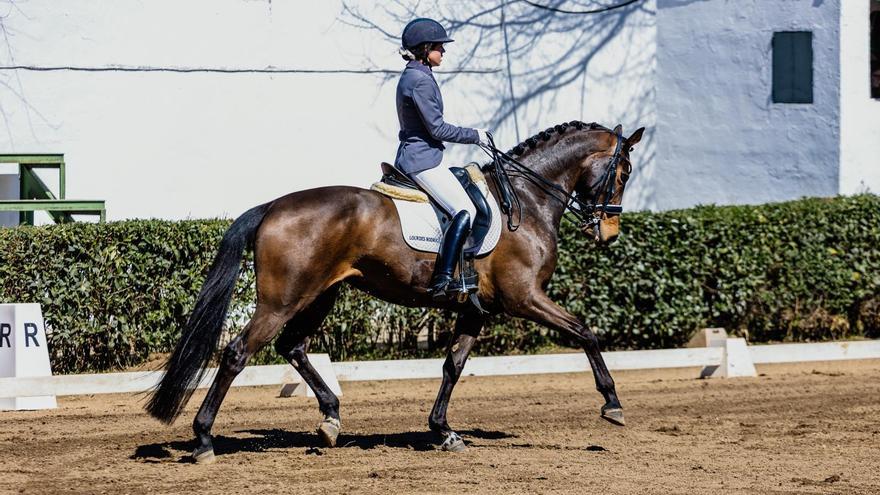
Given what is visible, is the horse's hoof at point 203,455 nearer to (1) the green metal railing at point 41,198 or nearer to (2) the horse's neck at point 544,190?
(2) the horse's neck at point 544,190

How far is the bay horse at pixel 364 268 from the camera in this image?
7984mm

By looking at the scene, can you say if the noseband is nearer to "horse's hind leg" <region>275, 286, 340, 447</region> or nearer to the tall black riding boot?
the tall black riding boot

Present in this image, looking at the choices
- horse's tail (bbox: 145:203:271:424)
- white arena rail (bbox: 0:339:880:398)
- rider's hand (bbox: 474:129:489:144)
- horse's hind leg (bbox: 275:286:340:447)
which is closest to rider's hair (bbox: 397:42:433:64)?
rider's hand (bbox: 474:129:489:144)

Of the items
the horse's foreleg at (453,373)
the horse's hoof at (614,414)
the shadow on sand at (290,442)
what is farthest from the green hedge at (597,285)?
the horse's hoof at (614,414)

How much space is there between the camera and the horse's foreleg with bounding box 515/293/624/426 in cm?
848

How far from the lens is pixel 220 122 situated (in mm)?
14734

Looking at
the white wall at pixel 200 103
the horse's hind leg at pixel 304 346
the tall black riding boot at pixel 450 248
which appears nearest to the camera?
the tall black riding boot at pixel 450 248

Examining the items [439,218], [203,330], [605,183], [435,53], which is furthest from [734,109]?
[203,330]

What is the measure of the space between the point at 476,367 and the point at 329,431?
Result: 3.39 meters

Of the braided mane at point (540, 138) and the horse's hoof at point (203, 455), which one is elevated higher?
the braided mane at point (540, 138)

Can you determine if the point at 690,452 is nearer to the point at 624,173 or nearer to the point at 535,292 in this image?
the point at 535,292

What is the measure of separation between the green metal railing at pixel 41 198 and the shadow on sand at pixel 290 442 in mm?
4964

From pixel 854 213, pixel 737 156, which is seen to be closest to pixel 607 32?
pixel 737 156

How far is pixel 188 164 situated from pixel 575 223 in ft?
15.7
